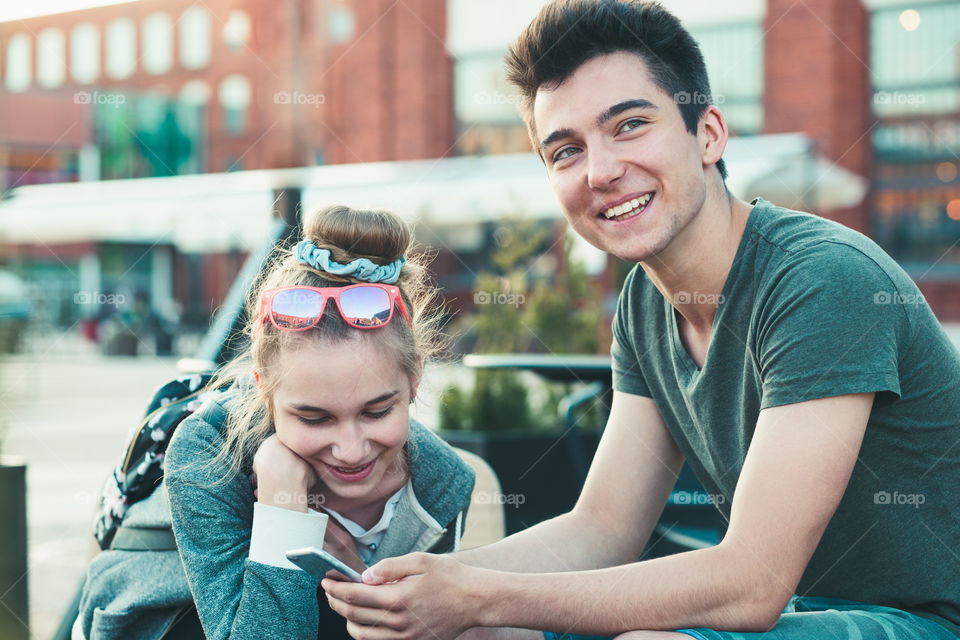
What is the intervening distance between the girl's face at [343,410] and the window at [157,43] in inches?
1225

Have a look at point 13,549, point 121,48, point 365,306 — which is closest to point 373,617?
point 365,306

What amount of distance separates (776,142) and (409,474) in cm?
1378

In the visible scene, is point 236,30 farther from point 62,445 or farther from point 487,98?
point 62,445

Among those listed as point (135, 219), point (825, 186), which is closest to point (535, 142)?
point (825, 186)

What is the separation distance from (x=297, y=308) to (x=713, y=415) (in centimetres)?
86

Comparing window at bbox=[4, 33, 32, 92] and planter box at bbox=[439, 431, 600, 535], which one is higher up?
window at bbox=[4, 33, 32, 92]

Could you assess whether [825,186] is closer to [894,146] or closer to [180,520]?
[894,146]

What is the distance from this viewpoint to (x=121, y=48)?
113 ft

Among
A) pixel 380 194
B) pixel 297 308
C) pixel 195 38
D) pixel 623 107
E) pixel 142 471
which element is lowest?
pixel 142 471

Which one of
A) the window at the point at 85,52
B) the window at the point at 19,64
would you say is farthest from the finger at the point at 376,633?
the window at the point at 19,64

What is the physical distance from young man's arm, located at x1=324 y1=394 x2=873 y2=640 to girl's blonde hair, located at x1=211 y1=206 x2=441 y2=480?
1.39 feet

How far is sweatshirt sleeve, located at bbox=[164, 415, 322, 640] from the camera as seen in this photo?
69.2 inches

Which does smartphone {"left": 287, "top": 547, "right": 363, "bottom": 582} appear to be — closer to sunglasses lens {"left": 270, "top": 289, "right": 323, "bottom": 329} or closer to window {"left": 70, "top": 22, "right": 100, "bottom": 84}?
sunglasses lens {"left": 270, "top": 289, "right": 323, "bottom": 329}

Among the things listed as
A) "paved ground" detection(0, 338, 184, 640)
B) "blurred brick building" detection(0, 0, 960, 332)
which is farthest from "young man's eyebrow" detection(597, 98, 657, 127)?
"blurred brick building" detection(0, 0, 960, 332)
